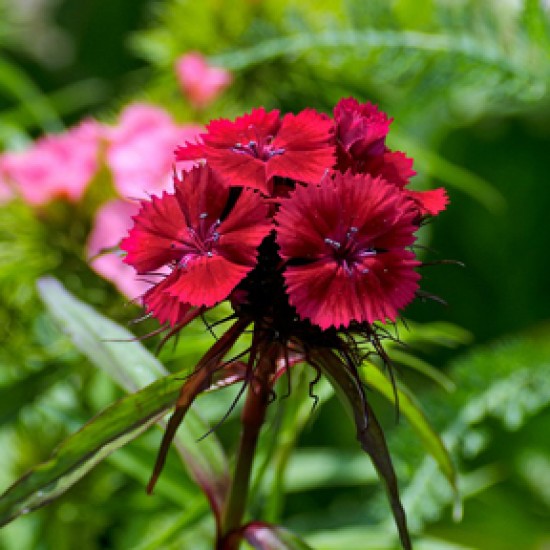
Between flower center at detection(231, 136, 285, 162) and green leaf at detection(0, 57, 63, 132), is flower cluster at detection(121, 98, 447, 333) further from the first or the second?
green leaf at detection(0, 57, 63, 132)

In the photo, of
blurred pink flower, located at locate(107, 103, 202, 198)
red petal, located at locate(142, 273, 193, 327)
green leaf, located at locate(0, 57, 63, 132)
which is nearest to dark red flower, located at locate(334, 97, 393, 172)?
red petal, located at locate(142, 273, 193, 327)

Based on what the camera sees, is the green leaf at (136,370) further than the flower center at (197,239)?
Yes

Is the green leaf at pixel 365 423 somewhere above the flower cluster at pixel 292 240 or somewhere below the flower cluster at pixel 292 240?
below

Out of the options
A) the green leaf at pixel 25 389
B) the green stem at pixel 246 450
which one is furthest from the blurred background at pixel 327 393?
the green stem at pixel 246 450

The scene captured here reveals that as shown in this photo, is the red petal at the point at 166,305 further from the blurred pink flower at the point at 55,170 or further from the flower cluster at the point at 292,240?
the blurred pink flower at the point at 55,170

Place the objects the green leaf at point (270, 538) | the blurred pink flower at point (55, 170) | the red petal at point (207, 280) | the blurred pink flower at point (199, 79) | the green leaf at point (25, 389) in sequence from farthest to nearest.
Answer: the blurred pink flower at point (199, 79) < the blurred pink flower at point (55, 170) < the green leaf at point (25, 389) < the green leaf at point (270, 538) < the red petal at point (207, 280)

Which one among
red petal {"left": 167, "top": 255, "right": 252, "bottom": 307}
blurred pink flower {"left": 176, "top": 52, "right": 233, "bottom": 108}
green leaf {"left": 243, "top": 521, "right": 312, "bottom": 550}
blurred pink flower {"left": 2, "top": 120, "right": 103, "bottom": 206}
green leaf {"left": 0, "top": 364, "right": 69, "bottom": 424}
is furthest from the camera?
blurred pink flower {"left": 176, "top": 52, "right": 233, "bottom": 108}

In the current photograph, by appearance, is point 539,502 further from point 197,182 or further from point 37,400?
point 197,182

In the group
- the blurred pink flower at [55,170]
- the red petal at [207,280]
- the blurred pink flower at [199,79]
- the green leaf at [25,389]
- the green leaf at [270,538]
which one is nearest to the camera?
the red petal at [207,280]

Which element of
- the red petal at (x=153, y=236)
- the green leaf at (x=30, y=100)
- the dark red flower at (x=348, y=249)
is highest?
the green leaf at (x=30, y=100)
